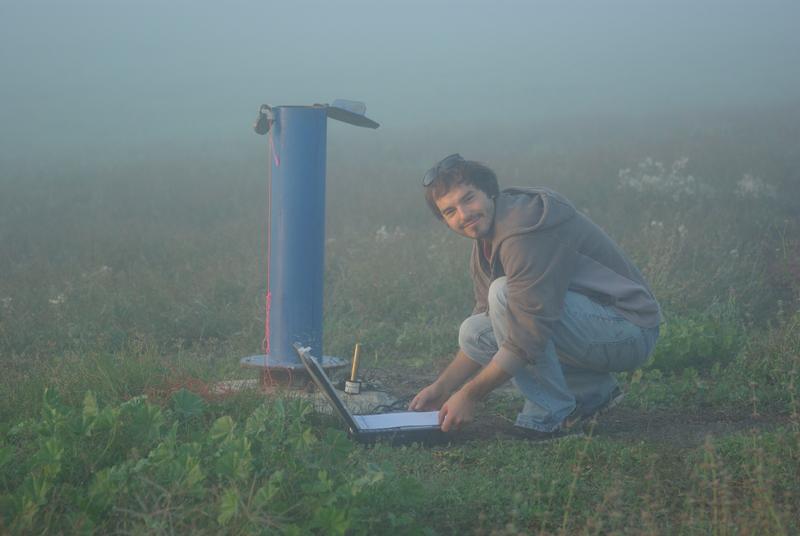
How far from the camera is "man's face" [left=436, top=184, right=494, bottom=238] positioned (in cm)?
415

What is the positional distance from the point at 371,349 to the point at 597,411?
9.05 feet

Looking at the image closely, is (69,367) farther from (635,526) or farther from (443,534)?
(635,526)

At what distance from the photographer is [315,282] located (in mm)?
5246

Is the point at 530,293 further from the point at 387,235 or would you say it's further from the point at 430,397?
the point at 387,235

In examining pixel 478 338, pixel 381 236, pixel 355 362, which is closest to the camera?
pixel 478 338

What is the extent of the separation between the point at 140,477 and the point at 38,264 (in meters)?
7.74

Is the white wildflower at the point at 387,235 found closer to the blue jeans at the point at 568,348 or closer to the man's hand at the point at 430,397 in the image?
the man's hand at the point at 430,397

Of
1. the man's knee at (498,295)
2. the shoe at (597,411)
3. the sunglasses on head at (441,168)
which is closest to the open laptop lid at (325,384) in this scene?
the man's knee at (498,295)

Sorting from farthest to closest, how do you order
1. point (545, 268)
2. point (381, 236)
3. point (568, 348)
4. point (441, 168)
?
1. point (381, 236)
2. point (568, 348)
3. point (441, 168)
4. point (545, 268)

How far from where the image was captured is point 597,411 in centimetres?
462

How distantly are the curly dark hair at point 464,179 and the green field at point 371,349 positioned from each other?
3.80 feet

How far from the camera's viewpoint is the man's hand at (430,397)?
15.2ft

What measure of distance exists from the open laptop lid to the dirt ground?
0.57 m

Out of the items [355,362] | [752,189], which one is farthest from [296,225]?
[752,189]
